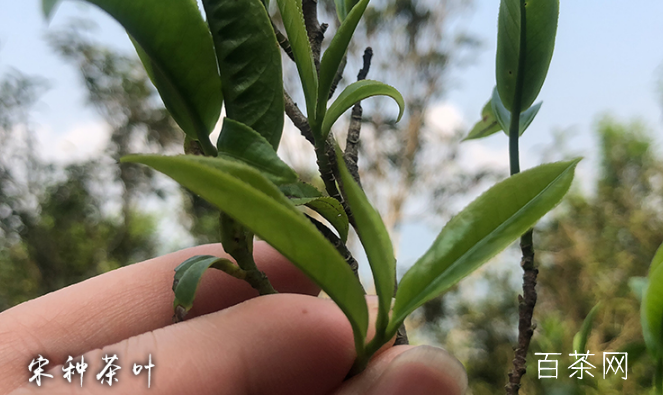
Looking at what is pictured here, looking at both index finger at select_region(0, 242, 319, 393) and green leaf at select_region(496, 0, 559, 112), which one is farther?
index finger at select_region(0, 242, 319, 393)

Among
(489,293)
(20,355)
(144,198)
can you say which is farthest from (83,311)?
(144,198)

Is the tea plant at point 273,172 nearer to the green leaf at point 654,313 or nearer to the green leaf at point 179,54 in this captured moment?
the green leaf at point 179,54

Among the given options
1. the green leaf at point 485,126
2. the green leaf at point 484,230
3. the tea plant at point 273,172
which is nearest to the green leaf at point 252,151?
the tea plant at point 273,172

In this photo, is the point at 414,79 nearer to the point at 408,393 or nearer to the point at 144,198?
the point at 144,198

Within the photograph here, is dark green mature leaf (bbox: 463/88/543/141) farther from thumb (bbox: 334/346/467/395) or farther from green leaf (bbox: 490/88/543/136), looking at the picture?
thumb (bbox: 334/346/467/395)

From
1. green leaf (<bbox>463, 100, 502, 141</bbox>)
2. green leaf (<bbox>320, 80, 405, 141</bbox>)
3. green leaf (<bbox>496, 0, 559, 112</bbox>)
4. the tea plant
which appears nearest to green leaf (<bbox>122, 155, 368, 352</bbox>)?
the tea plant
